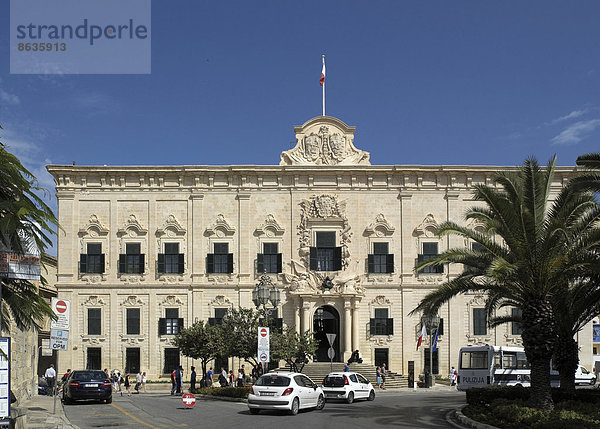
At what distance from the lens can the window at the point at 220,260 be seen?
47.0 m

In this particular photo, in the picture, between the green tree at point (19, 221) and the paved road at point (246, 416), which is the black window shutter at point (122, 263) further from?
the green tree at point (19, 221)

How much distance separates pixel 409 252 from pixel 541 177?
2519cm

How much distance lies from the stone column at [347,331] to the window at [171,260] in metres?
11.0

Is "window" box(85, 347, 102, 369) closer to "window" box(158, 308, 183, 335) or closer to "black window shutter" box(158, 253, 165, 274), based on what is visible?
"window" box(158, 308, 183, 335)

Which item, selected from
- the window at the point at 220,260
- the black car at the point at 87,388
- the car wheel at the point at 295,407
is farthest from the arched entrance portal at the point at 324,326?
the car wheel at the point at 295,407

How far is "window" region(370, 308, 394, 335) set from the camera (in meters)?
46.3

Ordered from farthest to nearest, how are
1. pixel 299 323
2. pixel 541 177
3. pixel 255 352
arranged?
pixel 299 323 < pixel 255 352 < pixel 541 177

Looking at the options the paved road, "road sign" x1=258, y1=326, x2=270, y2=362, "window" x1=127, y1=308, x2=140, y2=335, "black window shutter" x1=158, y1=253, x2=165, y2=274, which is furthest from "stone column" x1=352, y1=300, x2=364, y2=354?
"road sign" x1=258, y1=326, x2=270, y2=362

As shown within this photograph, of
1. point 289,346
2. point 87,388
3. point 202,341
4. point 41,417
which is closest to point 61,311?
point 41,417

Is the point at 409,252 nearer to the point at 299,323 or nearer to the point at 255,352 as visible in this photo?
the point at 299,323

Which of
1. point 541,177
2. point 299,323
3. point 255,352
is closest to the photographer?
point 541,177

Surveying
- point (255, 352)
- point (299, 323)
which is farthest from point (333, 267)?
point (255, 352)

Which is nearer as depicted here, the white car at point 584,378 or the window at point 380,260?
the white car at point 584,378

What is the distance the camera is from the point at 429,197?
47.8m
